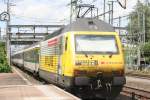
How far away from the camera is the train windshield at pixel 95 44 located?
1823cm

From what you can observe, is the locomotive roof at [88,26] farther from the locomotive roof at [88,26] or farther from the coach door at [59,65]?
the coach door at [59,65]

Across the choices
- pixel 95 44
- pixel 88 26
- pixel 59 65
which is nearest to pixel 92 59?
→ pixel 95 44

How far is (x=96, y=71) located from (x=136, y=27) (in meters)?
76.0

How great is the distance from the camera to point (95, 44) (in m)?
18.4

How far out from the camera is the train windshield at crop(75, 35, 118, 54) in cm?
1823

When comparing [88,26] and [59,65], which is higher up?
[88,26]

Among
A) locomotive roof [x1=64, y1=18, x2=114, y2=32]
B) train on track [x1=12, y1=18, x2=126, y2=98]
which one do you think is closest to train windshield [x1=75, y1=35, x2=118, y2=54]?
train on track [x1=12, y1=18, x2=126, y2=98]

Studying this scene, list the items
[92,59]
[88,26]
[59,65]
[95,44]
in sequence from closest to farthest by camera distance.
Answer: [92,59], [95,44], [88,26], [59,65]

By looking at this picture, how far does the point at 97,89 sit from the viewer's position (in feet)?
58.7

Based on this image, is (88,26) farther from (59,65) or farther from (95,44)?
(59,65)

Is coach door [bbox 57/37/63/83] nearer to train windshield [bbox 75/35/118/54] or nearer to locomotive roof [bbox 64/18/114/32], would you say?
locomotive roof [bbox 64/18/114/32]

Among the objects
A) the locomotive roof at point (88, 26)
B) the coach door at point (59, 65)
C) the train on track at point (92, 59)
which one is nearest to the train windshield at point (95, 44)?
the train on track at point (92, 59)

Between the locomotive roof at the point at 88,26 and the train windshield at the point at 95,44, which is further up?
the locomotive roof at the point at 88,26

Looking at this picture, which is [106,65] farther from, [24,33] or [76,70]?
[24,33]
